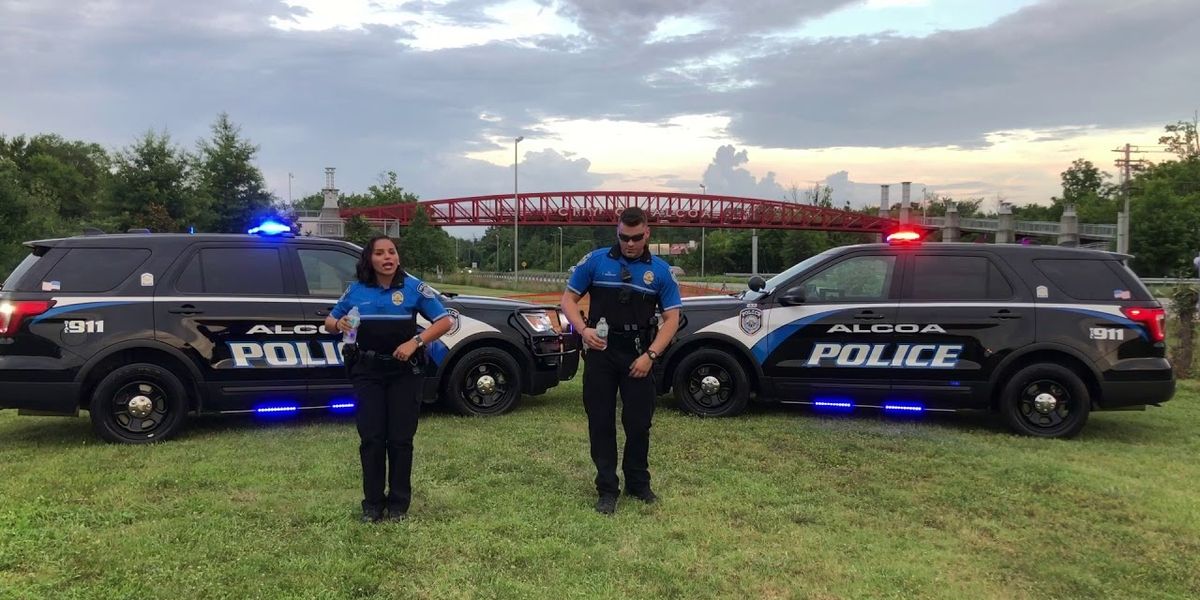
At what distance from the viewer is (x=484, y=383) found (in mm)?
6461

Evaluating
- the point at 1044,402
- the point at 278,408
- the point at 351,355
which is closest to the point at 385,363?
the point at 351,355

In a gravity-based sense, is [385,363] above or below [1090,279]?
below

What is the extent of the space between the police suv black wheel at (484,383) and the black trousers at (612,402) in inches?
93.4

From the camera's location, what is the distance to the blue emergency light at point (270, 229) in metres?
6.10

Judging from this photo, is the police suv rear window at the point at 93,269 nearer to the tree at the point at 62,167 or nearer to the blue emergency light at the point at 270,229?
the blue emergency light at the point at 270,229

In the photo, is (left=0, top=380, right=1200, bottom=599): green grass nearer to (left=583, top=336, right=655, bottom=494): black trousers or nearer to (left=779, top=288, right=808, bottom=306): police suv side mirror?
(left=583, top=336, right=655, bottom=494): black trousers

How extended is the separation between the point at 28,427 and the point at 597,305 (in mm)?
5377

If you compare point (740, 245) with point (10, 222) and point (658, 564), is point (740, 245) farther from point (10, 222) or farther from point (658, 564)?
point (658, 564)

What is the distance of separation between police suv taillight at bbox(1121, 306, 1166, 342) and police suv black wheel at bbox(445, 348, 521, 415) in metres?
5.12

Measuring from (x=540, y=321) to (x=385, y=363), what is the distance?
2.97 meters

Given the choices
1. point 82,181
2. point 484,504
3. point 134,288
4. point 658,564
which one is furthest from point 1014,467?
point 82,181

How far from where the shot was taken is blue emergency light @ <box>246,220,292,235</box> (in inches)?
240

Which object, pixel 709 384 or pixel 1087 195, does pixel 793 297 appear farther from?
pixel 1087 195

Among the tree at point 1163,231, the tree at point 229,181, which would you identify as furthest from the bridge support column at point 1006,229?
the tree at point 229,181
